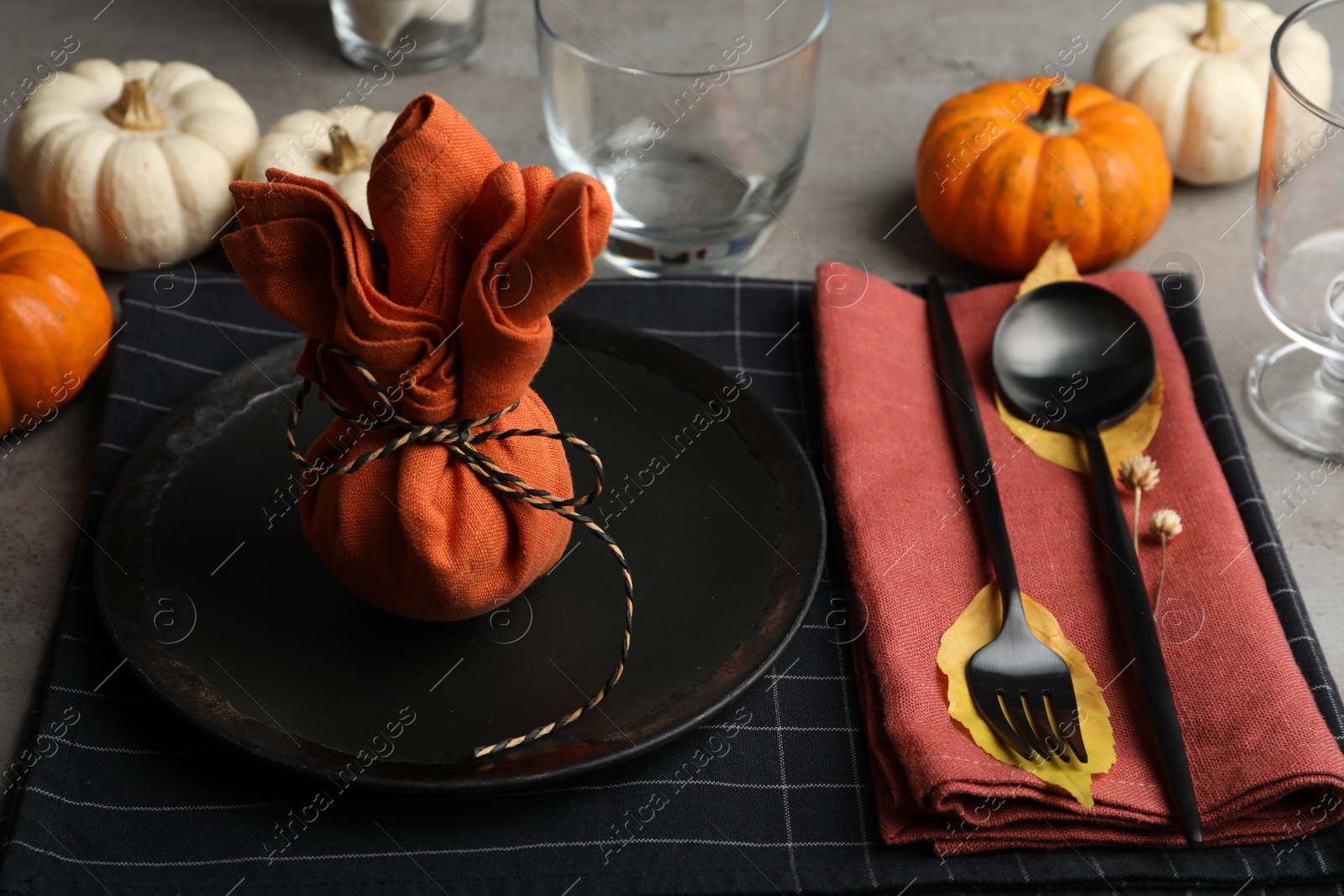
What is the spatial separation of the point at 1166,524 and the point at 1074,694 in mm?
173

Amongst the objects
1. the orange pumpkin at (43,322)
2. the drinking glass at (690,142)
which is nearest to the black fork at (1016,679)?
the drinking glass at (690,142)

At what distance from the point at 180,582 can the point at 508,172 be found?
353 millimetres

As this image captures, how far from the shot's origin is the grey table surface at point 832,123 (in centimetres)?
92

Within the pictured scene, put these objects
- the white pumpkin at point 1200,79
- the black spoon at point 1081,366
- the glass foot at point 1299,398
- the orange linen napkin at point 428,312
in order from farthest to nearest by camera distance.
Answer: the white pumpkin at point 1200,79, the glass foot at point 1299,398, the black spoon at point 1081,366, the orange linen napkin at point 428,312

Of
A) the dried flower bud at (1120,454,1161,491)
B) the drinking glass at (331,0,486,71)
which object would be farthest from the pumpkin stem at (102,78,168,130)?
the dried flower bud at (1120,454,1161,491)

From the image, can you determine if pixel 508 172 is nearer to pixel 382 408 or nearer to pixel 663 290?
pixel 382 408

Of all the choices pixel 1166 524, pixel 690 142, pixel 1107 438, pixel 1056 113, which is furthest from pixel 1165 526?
pixel 690 142

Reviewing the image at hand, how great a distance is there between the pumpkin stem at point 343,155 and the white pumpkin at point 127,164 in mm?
88

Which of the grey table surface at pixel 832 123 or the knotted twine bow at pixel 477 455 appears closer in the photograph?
the knotted twine bow at pixel 477 455

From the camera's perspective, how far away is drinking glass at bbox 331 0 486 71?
1.33 metres

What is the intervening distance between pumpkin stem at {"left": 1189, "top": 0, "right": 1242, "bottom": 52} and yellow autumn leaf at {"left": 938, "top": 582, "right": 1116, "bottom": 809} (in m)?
0.73

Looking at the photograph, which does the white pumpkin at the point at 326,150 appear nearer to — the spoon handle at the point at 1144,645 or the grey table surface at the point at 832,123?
the grey table surface at the point at 832,123

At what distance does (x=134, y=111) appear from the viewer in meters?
1.08

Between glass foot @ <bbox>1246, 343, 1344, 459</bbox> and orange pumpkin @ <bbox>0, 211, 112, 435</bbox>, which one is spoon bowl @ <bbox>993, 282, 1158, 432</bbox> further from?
orange pumpkin @ <bbox>0, 211, 112, 435</bbox>
